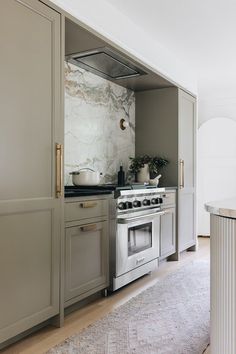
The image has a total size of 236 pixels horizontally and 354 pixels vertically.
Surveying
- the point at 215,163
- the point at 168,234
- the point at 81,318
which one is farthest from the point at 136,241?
the point at 215,163

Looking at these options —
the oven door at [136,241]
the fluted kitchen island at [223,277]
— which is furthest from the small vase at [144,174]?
the fluted kitchen island at [223,277]

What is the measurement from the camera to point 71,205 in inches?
101

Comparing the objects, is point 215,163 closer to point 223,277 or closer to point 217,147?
point 217,147

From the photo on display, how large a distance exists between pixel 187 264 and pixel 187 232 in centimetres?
67

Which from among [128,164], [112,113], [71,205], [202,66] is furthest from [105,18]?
[202,66]

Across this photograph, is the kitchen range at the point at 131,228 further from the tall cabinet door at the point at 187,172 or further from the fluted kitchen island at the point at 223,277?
the fluted kitchen island at the point at 223,277

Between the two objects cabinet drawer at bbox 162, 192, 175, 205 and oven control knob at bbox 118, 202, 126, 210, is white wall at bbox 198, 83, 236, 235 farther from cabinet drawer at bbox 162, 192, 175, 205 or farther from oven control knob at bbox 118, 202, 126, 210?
oven control knob at bbox 118, 202, 126, 210

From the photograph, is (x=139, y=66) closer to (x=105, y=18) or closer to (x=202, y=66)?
(x=105, y=18)

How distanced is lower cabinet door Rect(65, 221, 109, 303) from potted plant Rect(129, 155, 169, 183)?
149 cm

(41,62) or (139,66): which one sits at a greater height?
(139,66)

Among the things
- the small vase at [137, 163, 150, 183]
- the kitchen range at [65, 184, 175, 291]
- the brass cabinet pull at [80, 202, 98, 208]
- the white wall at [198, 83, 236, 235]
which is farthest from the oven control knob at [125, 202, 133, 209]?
the white wall at [198, 83, 236, 235]

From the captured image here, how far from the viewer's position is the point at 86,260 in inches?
108

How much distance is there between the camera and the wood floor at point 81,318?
2.16 m

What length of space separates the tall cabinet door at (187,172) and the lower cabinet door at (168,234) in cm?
19
